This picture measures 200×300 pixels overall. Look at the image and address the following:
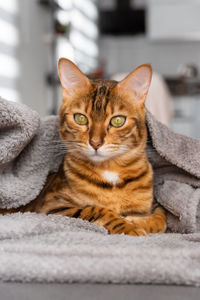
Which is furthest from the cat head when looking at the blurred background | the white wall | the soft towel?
the white wall

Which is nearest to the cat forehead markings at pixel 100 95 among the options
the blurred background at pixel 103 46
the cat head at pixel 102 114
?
the cat head at pixel 102 114

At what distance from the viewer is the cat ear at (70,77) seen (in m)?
1.11

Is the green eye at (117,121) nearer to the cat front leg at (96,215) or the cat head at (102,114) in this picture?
the cat head at (102,114)

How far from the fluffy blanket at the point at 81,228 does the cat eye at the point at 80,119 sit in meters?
0.09

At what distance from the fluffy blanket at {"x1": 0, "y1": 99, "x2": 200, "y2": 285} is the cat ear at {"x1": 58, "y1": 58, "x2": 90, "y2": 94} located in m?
0.12

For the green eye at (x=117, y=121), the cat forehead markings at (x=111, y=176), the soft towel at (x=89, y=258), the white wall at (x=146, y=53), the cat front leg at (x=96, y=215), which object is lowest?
the cat front leg at (x=96, y=215)

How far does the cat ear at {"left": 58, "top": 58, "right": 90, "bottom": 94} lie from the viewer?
111cm

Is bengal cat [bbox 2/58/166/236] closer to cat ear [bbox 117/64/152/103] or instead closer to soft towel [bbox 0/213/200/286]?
cat ear [bbox 117/64/152/103]

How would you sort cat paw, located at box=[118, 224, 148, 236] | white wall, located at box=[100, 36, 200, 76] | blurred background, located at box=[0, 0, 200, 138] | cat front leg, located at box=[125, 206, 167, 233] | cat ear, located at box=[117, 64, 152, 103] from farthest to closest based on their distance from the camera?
white wall, located at box=[100, 36, 200, 76] → blurred background, located at box=[0, 0, 200, 138] → cat ear, located at box=[117, 64, 152, 103] → cat front leg, located at box=[125, 206, 167, 233] → cat paw, located at box=[118, 224, 148, 236]

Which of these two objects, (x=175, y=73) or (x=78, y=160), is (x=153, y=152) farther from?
(x=175, y=73)

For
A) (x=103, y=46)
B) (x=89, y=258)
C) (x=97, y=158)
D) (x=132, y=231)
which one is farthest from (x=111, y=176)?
(x=103, y=46)

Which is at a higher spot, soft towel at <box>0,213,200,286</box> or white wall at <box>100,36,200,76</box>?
white wall at <box>100,36,200,76</box>

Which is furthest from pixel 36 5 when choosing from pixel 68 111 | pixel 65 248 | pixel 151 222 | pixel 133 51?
pixel 65 248

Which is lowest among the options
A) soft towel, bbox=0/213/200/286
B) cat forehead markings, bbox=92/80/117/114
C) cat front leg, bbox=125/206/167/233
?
cat front leg, bbox=125/206/167/233
